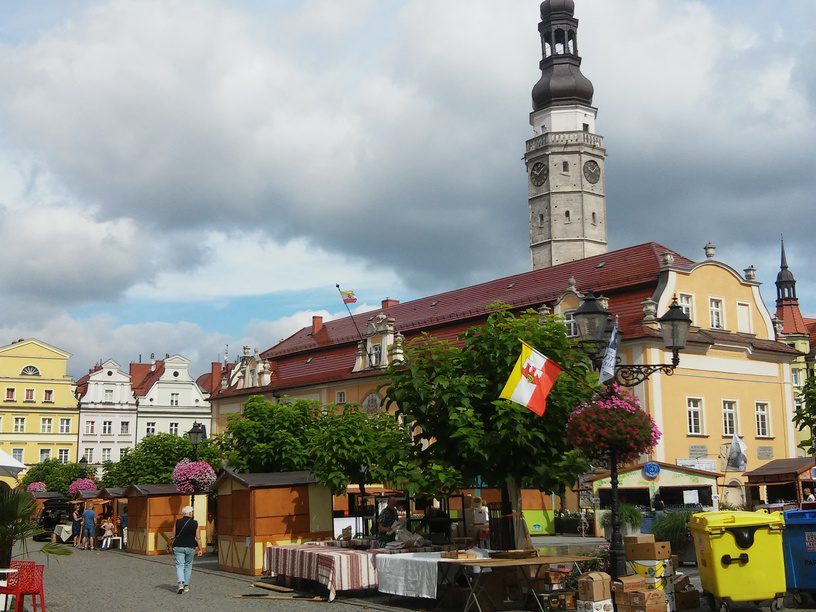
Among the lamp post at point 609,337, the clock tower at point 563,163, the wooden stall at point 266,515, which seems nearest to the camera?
the lamp post at point 609,337

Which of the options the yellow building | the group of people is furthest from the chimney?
the group of people

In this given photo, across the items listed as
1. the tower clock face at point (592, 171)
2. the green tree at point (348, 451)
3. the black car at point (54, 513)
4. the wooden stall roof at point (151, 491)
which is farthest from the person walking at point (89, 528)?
the tower clock face at point (592, 171)

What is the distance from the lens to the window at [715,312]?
134 ft

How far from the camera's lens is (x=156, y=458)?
4381 centimetres

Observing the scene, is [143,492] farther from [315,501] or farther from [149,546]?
[315,501]

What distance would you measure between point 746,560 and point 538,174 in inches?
2610

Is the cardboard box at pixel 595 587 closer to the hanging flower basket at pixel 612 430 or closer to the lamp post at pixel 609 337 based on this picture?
the lamp post at pixel 609 337

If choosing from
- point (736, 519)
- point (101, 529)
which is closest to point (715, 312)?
point (101, 529)

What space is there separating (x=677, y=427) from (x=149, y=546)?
20704mm

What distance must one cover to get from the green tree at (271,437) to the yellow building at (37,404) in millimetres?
46879

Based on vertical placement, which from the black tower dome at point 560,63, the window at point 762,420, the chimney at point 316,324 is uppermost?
the black tower dome at point 560,63

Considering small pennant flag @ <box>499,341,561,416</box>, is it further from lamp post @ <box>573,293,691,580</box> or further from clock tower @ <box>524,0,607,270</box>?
clock tower @ <box>524,0,607,270</box>

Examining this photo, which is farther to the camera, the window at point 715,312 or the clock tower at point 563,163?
the clock tower at point 563,163

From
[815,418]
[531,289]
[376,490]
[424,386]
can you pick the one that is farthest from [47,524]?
[815,418]
